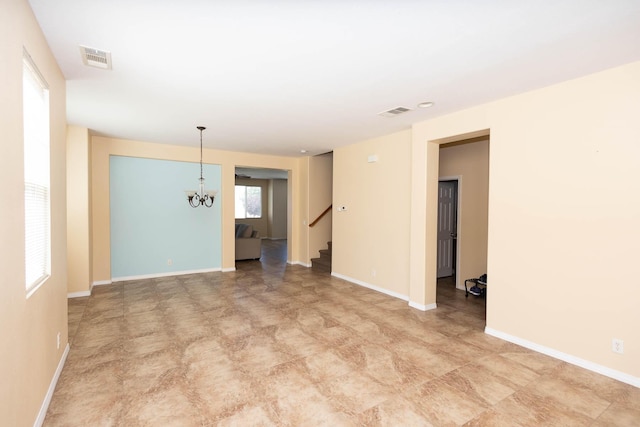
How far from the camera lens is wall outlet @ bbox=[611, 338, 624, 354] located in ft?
8.79

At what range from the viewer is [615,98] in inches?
106

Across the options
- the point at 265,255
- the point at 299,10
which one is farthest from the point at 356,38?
the point at 265,255

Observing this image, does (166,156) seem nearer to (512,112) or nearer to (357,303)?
(357,303)

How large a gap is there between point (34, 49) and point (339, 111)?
284 centimetres

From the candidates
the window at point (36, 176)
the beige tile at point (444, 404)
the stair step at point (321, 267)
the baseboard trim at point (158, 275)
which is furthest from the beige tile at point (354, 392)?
the baseboard trim at point (158, 275)

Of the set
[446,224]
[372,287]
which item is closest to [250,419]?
[372,287]

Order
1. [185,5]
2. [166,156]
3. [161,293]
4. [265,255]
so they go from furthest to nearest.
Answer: [265,255], [166,156], [161,293], [185,5]

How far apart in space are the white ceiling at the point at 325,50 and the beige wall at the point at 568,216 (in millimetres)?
265

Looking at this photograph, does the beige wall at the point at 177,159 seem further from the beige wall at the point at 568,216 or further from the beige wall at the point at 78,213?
the beige wall at the point at 568,216

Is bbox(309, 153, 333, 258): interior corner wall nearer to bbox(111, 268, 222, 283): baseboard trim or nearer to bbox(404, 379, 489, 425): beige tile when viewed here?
bbox(111, 268, 222, 283): baseboard trim

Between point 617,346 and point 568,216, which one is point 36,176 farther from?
point 617,346

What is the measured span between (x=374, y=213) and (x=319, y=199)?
7.88 ft

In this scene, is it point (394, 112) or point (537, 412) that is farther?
point (394, 112)

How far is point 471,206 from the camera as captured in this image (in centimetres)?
564
